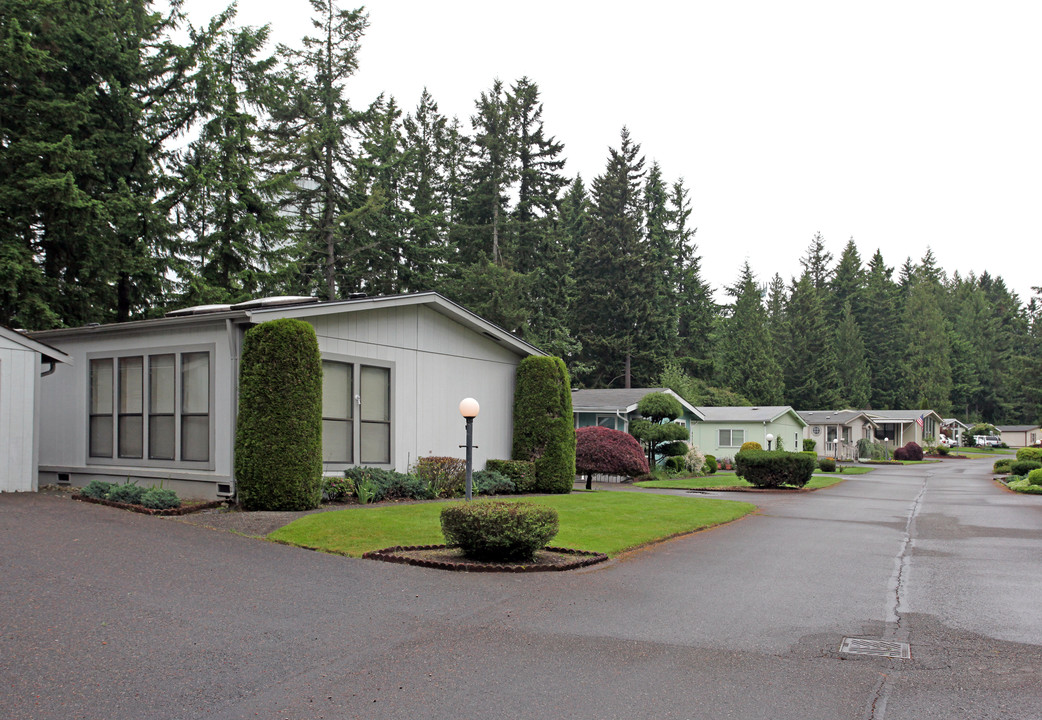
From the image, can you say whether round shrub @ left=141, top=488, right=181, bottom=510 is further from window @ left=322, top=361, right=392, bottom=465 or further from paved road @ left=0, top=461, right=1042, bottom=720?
window @ left=322, top=361, right=392, bottom=465

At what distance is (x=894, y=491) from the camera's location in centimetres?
2611

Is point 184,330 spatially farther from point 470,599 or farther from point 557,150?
point 557,150

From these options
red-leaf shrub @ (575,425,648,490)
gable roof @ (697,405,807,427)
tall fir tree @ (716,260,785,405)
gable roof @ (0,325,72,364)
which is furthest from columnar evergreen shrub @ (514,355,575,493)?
tall fir tree @ (716,260,785,405)

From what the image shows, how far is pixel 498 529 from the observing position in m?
9.09

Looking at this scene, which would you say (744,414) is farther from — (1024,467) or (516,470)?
(516,470)

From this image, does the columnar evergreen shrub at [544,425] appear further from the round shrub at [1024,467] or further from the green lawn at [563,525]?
the round shrub at [1024,467]

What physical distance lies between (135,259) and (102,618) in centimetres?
1946

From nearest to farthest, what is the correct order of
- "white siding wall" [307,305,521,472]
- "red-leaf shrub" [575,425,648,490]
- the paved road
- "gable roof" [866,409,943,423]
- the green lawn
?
1. the paved road
2. the green lawn
3. "white siding wall" [307,305,521,472]
4. "red-leaf shrub" [575,425,648,490]
5. "gable roof" [866,409,943,423]

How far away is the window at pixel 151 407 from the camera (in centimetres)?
1357

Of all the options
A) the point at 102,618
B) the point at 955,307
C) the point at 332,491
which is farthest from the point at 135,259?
the point at 955,307

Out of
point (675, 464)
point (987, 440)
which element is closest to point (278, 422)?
point (675, 464)

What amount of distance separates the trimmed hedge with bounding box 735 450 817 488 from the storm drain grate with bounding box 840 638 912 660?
19423mm

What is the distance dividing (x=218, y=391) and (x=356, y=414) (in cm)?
262

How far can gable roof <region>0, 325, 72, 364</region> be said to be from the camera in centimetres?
1347
